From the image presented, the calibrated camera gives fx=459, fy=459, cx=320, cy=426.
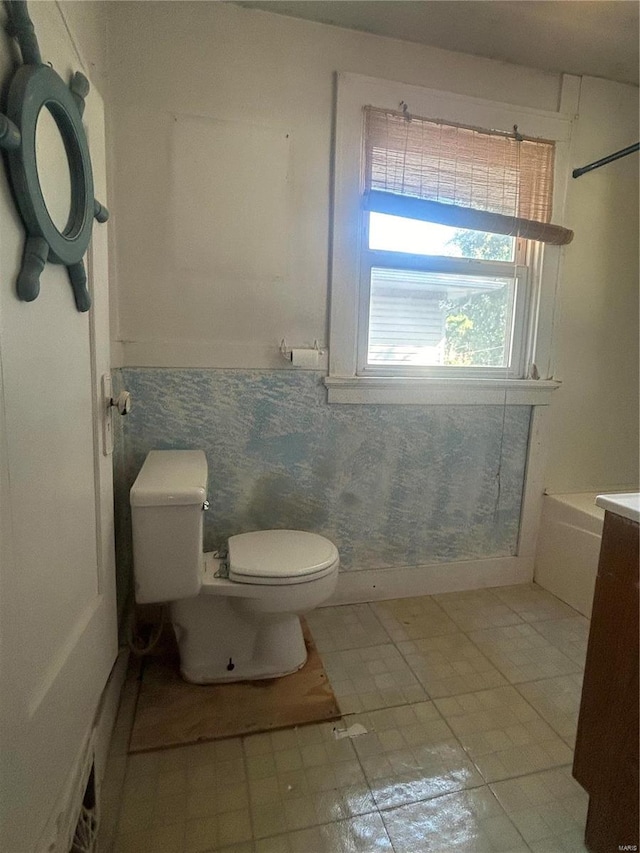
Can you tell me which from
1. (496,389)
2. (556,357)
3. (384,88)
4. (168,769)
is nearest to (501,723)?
(168,769)

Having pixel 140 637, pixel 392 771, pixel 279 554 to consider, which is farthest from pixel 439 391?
pixel 140 637

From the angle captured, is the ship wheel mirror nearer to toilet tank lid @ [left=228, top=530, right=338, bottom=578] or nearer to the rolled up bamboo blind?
toilet tank lid @ [left=228, top=530, right=338, bottom=578]

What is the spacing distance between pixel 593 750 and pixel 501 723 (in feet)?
1.43

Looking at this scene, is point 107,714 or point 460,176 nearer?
point 107,714

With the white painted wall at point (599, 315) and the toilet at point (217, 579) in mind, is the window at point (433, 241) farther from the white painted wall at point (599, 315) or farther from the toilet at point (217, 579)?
the toilet at point (217, 579)

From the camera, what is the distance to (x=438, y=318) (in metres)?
2.04

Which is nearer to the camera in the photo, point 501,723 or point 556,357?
point 501,723

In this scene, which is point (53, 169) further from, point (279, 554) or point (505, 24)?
point (505, 24)

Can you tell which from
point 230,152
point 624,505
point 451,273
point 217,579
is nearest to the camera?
point 624,505

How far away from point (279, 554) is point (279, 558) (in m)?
0.03

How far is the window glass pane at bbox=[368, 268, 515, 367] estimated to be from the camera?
199 centimetres

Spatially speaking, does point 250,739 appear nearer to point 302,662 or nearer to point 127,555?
point 302,662

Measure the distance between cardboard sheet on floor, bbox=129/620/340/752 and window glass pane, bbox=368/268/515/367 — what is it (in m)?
1.29

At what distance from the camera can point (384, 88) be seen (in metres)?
1.80
